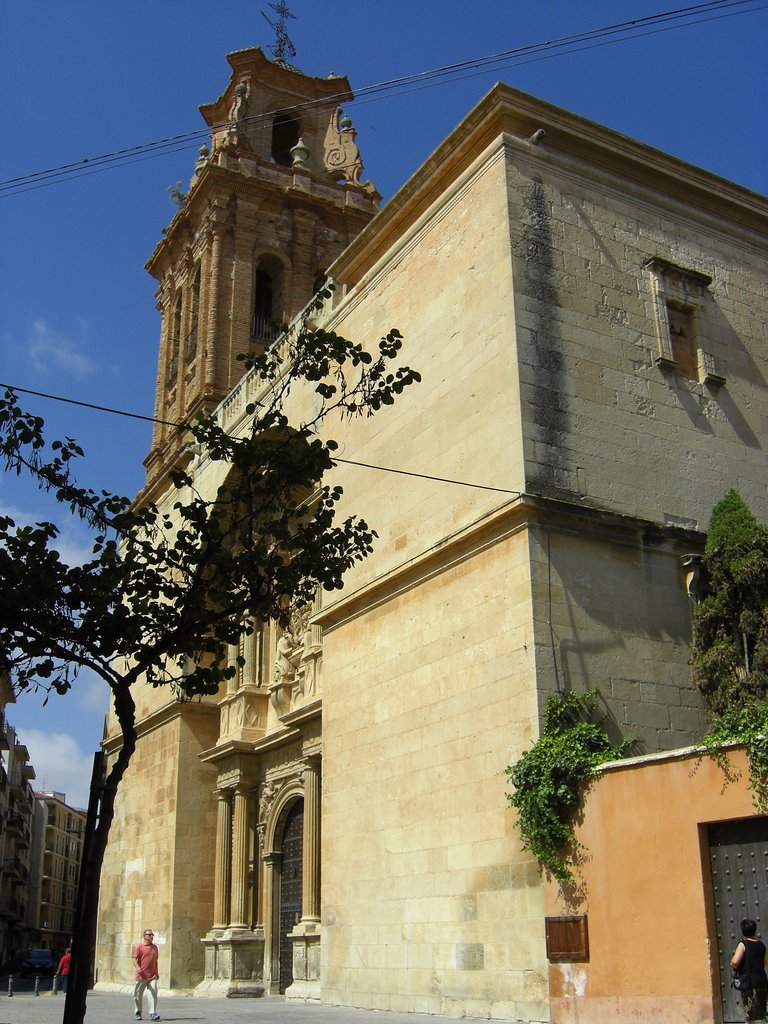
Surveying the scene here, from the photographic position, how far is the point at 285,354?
68.8 ft

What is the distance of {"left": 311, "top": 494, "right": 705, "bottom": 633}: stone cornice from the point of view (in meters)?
11.7

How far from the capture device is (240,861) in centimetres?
1964

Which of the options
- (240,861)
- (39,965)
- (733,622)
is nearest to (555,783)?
(733,622)

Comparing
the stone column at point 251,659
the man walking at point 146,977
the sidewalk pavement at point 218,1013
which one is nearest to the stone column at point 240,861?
the sidewalk pavement at point 218,1013

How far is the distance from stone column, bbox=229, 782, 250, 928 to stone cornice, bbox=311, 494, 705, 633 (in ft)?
24.8

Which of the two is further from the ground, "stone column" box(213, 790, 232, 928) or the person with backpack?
"stone column" box(213, 790, 232, 928)

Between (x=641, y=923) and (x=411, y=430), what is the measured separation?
6731mm

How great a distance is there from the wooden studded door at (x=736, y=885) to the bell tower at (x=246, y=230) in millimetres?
26070

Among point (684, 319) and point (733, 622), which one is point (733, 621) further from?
point (684, 319)

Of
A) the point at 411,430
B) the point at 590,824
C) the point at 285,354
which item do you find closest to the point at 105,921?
the point at 285,354

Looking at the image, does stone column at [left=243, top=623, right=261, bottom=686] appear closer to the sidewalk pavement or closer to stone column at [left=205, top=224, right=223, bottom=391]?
the sidewalk pavement

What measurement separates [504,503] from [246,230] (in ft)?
86.4

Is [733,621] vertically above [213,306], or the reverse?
[213,306]

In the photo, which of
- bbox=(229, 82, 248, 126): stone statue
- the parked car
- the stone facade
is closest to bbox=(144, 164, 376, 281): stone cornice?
bbox=(229, 82, 248, 126): stone statue
